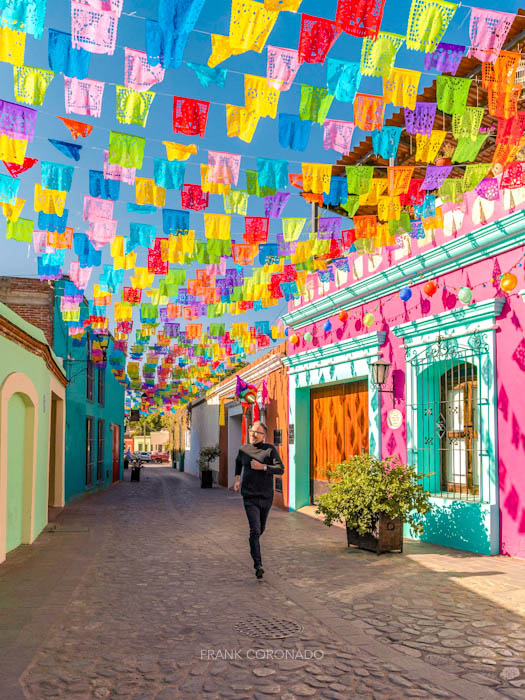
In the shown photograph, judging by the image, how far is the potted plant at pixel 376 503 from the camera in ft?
28.3

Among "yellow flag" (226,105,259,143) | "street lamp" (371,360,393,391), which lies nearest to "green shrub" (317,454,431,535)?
"street lamp" (371,360,393,391)

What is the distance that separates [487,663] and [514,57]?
6.02m

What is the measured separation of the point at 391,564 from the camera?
315 inches

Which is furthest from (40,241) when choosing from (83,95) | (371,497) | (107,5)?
(371,497)

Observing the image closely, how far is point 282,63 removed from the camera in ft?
21.0

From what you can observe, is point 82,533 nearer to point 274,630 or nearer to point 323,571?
point 323,571

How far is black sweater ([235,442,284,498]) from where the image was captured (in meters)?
7.42

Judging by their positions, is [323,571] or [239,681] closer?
[239,681]

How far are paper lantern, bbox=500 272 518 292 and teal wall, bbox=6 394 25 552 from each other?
23.1 ft

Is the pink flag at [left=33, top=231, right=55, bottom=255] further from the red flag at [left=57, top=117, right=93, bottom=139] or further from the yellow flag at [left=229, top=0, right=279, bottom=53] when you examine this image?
the yellow flag at [left=229, top=0, right=279, bottom=53]

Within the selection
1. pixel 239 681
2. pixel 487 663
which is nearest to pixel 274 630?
pixel 239 681

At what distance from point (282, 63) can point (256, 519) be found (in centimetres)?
Result: 493

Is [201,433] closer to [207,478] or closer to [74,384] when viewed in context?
[207,478]

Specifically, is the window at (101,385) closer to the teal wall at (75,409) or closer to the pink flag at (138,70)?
the teal wall at (75,409)
